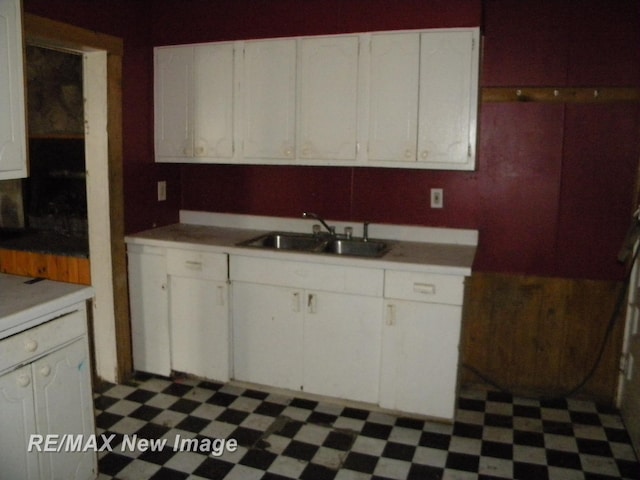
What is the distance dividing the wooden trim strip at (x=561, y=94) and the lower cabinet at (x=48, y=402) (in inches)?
94.8

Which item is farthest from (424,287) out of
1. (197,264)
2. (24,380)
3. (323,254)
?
(24,380)

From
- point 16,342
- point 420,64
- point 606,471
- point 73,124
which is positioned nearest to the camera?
point 16,342

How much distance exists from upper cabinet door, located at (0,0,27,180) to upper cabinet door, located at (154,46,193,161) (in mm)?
1376

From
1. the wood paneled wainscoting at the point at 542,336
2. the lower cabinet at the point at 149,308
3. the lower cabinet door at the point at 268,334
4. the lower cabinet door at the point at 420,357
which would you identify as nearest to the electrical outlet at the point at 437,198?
the wood paneled wainscoting at the point at 542,336

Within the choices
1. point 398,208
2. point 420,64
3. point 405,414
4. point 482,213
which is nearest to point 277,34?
point 420,64

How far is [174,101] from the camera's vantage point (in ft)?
11.5

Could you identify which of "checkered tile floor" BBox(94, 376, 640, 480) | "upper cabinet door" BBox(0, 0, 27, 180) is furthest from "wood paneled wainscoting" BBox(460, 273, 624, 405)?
"upper cabinet door" BBox(0, 0, 27, 180)

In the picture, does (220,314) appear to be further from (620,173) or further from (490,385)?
(620,173)

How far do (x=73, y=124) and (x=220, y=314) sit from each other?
1594mm

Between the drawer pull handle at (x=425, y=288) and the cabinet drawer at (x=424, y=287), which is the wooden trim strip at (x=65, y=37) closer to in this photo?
the cabinet drawer at (x=424, y=287)

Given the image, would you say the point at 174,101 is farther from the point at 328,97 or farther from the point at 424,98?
the point at 424,98

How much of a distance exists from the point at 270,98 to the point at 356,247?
1012 mm

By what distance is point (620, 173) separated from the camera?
303 cm

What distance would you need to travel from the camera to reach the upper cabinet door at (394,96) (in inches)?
117
